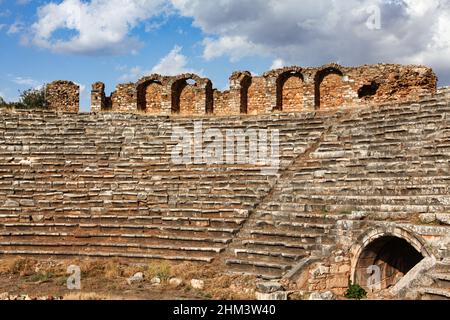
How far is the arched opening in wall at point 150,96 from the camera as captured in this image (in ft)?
79.3

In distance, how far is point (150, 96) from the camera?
2438 cm

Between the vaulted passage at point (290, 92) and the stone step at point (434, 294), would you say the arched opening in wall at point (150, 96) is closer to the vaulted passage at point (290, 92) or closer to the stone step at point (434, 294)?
the vaulted passage at point (290, 92)

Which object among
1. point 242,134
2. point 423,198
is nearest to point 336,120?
point 242,134

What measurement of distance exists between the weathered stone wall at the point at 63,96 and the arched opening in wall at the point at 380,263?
17.7 metres

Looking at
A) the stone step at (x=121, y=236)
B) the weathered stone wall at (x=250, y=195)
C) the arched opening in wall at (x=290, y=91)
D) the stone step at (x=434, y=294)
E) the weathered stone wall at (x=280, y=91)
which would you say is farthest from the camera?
the arched opening in wall at (x=290, y=91)

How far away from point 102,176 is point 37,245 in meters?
3.37

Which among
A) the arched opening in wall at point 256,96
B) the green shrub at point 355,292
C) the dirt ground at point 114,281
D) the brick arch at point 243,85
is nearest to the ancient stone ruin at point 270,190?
the green shrub at point 355,292

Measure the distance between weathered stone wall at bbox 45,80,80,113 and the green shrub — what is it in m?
17.8

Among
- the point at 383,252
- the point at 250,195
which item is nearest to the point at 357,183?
the point at 383,252

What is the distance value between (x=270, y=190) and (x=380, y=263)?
170 inches

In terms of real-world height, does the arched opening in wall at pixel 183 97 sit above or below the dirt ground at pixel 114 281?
above

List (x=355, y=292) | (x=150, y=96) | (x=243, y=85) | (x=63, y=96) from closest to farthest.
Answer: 1. (x=355, y=292)
2. (x=243, y=85)
3. (x=63, y=96)
4. (x=150, y=96)

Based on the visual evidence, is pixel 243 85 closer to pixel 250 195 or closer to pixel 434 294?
pixel 250 195
